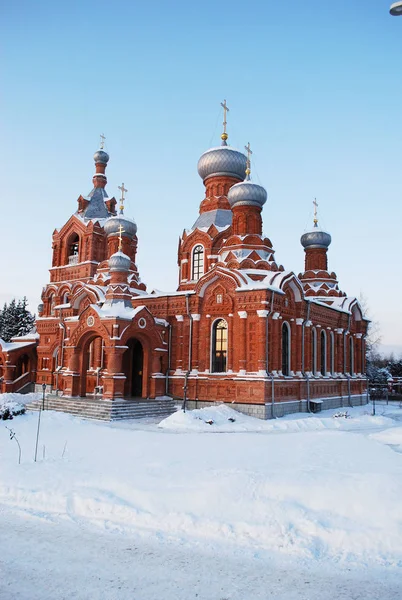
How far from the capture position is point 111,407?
18859mm

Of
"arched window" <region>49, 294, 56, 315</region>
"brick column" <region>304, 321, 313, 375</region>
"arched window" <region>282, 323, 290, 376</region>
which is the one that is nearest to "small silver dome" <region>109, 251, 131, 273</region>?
"arched window" <region>282, 323, 290, 376</region>

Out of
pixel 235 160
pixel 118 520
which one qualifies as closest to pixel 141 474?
pixel 118 520

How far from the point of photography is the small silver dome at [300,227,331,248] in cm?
2920

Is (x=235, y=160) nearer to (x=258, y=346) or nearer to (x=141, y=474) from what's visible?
(x=258, y=346)

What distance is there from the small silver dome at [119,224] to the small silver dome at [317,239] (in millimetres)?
10051

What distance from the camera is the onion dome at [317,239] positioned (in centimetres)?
2920

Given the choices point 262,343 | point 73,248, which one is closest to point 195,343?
point 262,343

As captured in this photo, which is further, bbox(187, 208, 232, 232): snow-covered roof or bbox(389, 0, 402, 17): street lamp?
bbox(187, 208, 232, 232): snow-covered roof

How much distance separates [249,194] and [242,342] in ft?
24.1

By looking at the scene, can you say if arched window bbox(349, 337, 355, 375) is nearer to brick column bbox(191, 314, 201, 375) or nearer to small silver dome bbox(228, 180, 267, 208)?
small silver dome bbox(228, 180, 267, 208)

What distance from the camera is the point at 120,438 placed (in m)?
13.7

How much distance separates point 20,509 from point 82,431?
752cm

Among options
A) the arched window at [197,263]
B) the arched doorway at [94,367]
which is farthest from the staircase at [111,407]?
the arched window at [197,263]

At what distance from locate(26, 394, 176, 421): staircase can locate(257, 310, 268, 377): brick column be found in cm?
424
